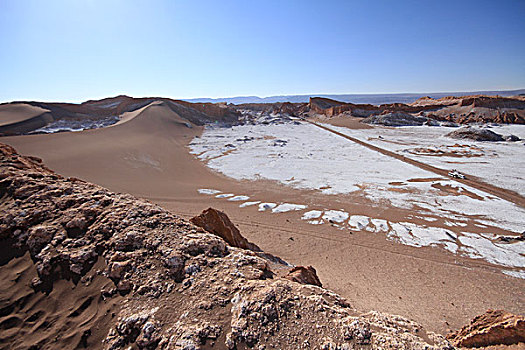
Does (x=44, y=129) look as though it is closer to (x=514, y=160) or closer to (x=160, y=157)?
(x=160, y=157)

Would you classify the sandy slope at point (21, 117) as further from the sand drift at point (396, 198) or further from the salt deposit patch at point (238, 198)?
the salt deposit patch at point (238, 198)

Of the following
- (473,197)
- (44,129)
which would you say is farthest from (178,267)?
(44,129)

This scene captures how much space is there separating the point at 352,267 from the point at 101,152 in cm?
1877

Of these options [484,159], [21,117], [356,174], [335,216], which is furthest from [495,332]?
[21,117]

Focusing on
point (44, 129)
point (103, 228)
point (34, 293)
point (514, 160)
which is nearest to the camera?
point (34, 293)

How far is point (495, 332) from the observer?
236cm

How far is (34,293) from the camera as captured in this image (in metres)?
2.54

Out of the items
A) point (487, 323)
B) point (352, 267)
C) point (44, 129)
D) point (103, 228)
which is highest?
point (44, 129)

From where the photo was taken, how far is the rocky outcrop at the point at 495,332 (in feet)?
7.44

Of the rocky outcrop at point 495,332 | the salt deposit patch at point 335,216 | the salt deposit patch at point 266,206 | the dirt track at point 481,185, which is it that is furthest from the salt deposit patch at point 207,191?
the dirt track at point 481,185

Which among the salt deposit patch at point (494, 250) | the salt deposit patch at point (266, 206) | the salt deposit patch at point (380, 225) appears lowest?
the salt deposit patch at point (494, 250)

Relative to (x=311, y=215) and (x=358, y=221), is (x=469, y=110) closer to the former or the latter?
(x=358, y=221)

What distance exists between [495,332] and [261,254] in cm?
394

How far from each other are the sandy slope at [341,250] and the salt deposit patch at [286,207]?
19.2 inches
